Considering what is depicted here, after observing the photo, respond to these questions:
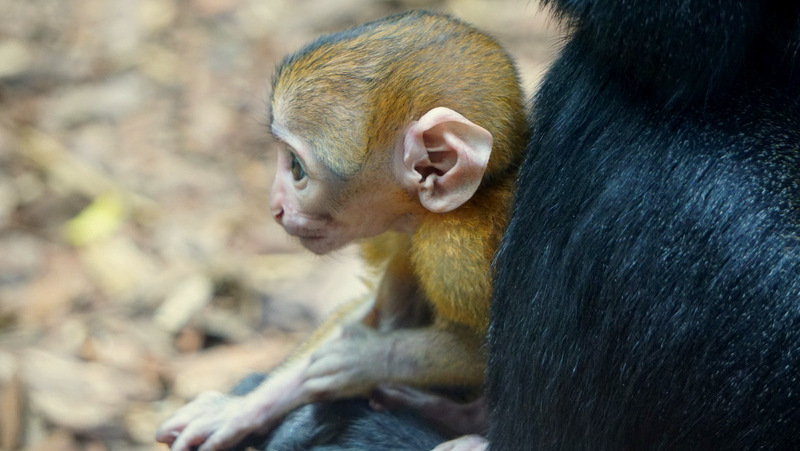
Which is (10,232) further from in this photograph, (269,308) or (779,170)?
(779,170)

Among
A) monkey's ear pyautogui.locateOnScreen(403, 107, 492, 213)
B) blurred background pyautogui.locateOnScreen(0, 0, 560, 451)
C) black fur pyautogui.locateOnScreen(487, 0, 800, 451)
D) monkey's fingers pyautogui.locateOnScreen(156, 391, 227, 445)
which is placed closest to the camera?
black fur pyautogui.locateOnScreen(487, 0, 800, 451)

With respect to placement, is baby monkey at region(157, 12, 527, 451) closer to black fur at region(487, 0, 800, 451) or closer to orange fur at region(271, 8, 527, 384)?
orange fur at region(271, 8, 527, 384)

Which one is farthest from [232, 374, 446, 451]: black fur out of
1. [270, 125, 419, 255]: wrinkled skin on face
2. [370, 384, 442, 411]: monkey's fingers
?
[270, 125, 419, 255]: wrinkled skin on face

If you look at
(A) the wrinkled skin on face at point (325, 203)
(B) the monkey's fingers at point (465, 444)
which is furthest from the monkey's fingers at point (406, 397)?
(A) the wrinkled skin on face at point (325, 203)

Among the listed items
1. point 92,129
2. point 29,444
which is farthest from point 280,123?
point 92,129

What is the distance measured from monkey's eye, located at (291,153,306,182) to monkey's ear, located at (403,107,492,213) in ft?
0.89

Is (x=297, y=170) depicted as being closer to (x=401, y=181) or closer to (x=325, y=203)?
(x=325, y=203)

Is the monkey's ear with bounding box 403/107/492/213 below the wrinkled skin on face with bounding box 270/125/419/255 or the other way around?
the other way around

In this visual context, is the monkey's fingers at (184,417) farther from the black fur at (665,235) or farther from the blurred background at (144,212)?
the black fur at (665,235)

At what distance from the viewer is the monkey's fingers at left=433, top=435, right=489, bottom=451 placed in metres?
2.33

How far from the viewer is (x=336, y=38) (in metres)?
2.50

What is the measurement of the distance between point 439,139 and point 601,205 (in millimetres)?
511

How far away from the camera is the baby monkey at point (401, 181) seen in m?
2.30

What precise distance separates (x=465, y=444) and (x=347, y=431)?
33cm
